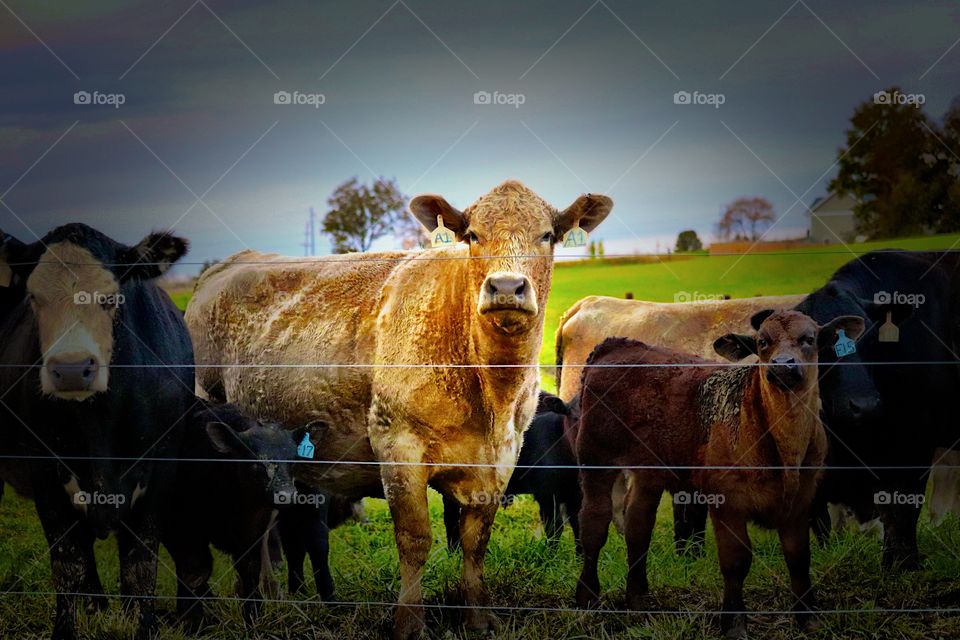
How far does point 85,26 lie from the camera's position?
613 centimetres

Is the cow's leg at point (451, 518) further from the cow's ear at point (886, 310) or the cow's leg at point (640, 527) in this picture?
the cow's ear at point (886, 310)

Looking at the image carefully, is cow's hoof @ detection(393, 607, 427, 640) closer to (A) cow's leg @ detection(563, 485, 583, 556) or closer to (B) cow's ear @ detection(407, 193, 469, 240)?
(A) cow's leg @ detection(563, 485, 583, 556)

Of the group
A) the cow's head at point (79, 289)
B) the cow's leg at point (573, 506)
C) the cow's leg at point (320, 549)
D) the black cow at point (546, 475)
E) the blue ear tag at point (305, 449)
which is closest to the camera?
the cow's head at point (79, 289)

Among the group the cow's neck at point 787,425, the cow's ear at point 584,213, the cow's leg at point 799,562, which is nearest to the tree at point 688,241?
the cow's ear at point 584,213

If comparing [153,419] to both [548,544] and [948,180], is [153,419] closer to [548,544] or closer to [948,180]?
[548,544]

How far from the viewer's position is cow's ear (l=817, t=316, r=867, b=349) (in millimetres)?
4727

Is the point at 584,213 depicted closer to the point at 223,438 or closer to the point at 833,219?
the point at 833,219

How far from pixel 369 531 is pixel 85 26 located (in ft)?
12.3

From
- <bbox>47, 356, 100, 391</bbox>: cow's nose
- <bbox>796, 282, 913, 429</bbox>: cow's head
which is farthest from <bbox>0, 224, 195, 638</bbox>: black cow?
<bbox>796, 282, 913, 429</bbox>: cow's head

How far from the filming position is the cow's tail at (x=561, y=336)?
5.91 meters

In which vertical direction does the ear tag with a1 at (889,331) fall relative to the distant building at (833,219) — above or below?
below

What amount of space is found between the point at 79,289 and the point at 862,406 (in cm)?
418
